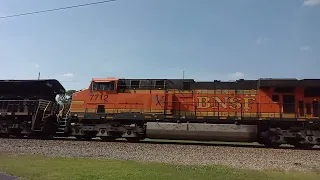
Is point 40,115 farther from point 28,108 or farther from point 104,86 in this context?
point 104,86

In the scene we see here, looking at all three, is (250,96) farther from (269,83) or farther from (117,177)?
(117,177)

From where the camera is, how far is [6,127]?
18469 millimetres

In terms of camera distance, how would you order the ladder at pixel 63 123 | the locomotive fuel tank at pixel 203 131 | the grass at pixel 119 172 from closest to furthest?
1. the grass at pixel 119 172
2. the locomotive fuel tank at pixel 203 131
3. the ladder at pixel 63 123

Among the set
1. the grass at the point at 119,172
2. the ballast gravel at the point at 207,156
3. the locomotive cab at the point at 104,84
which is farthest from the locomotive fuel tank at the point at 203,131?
the grass at the point at 119,172

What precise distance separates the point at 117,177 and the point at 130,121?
413 inches

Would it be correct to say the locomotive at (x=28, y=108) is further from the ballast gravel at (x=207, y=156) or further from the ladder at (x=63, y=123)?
the ballast gravel at (x=207, y=156)

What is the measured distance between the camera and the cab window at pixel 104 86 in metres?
17.8

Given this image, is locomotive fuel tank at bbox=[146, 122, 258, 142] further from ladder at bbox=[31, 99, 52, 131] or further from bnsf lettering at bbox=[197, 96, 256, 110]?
ladder at bbox=[31, 99, 52, 131]

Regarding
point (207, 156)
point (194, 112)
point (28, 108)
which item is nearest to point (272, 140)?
point (194, 112)

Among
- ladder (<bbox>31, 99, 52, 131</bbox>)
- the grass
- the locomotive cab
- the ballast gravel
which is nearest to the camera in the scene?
the grass

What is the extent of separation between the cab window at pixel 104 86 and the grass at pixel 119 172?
8991mm

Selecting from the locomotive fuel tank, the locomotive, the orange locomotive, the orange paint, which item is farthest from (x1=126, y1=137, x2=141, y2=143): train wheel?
the locomotive

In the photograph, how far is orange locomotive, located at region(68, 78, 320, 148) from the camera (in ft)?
50.4

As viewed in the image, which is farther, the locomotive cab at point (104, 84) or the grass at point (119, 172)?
the locomotive cab at point (104, 84)
